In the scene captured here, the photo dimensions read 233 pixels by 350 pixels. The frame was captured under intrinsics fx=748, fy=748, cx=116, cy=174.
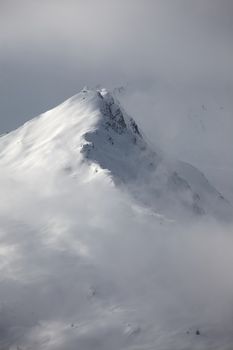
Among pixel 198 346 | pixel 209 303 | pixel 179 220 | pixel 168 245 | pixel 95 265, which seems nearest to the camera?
pixel 198 346

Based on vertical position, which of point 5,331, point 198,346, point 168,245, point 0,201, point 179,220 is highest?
point 0,201

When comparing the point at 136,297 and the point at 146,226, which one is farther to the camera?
the point at 146,226

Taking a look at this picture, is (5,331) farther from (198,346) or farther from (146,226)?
(146,226)

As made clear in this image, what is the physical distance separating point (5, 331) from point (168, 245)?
4830cm

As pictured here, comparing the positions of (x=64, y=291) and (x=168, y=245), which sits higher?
(x=168, y=245)

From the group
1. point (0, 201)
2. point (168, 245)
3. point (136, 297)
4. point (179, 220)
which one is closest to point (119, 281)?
point (136, 297)

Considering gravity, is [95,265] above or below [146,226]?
below

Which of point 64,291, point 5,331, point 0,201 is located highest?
point 0,201

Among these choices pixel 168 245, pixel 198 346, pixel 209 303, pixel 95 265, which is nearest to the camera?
pixel 198 346

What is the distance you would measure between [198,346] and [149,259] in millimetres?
36944

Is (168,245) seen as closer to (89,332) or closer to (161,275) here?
(161,275)

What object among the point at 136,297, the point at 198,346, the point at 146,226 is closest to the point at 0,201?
the point at 146,226

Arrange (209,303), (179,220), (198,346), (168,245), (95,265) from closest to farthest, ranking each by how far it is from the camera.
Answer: (198,346)
(209,303)
(95,265)
(168,245)
(179,220)

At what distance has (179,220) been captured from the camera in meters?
194
